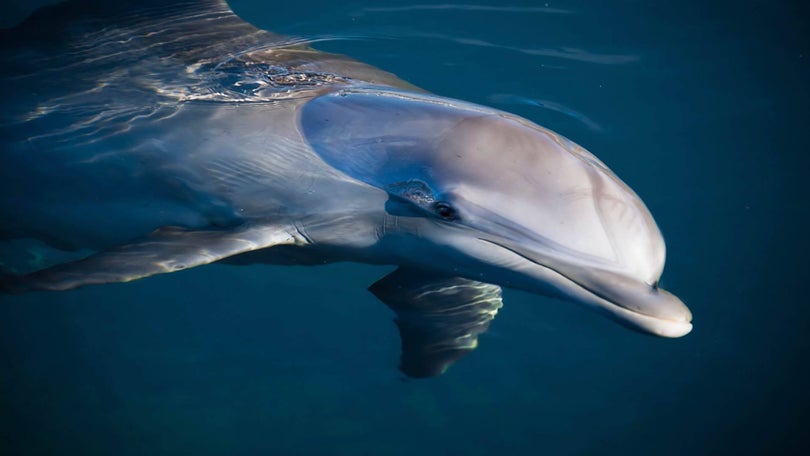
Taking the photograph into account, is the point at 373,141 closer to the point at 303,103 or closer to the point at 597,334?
the point at 303,103

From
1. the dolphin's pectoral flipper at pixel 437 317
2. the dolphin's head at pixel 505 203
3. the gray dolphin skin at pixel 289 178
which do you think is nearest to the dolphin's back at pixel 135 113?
the gray dolphin skin at pixel 289 178

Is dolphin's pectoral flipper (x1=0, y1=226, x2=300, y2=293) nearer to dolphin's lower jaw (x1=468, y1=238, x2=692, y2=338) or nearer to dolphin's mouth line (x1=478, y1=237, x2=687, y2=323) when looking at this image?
dolphin's mouth line (x1=478, y1=237, x2=687, y2=323)

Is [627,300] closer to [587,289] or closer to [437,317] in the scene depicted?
[587,289]

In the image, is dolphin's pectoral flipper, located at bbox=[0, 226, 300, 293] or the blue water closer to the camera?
dolphin's pectoral flipper, located at bbox=[0, 226, 300, 293]

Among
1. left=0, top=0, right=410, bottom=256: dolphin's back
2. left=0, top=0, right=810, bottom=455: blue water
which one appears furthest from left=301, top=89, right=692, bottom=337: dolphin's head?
left=0, top=0, right=810, bottom=455: blue water

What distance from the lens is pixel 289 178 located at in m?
3.68

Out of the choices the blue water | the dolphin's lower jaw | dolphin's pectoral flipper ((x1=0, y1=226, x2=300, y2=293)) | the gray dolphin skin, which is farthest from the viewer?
the blue water

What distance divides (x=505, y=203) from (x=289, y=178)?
1.61 m

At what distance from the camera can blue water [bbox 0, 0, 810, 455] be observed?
6543 millimetres

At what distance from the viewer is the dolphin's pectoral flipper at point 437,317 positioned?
5.11 m

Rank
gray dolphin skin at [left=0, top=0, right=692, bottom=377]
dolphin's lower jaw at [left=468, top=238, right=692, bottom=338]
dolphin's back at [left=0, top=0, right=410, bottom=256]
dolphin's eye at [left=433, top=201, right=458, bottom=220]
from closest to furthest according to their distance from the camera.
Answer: dolphin's lower jaw at [left=468, top=238, right=692, bottom=338] → gray dolphin skin at [left=0, top=0, right=692, bottom=377] → dolphin's eye at [left=433, top=201, right=458, bottom=220] → dolphin's back at [left=0, top=0, right=410, bottom=256]

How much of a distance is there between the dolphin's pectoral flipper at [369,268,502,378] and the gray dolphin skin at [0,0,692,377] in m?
0.02

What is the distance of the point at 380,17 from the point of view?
7211 millimetres

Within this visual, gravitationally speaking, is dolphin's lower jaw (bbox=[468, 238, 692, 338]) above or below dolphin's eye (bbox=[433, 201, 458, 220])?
below
